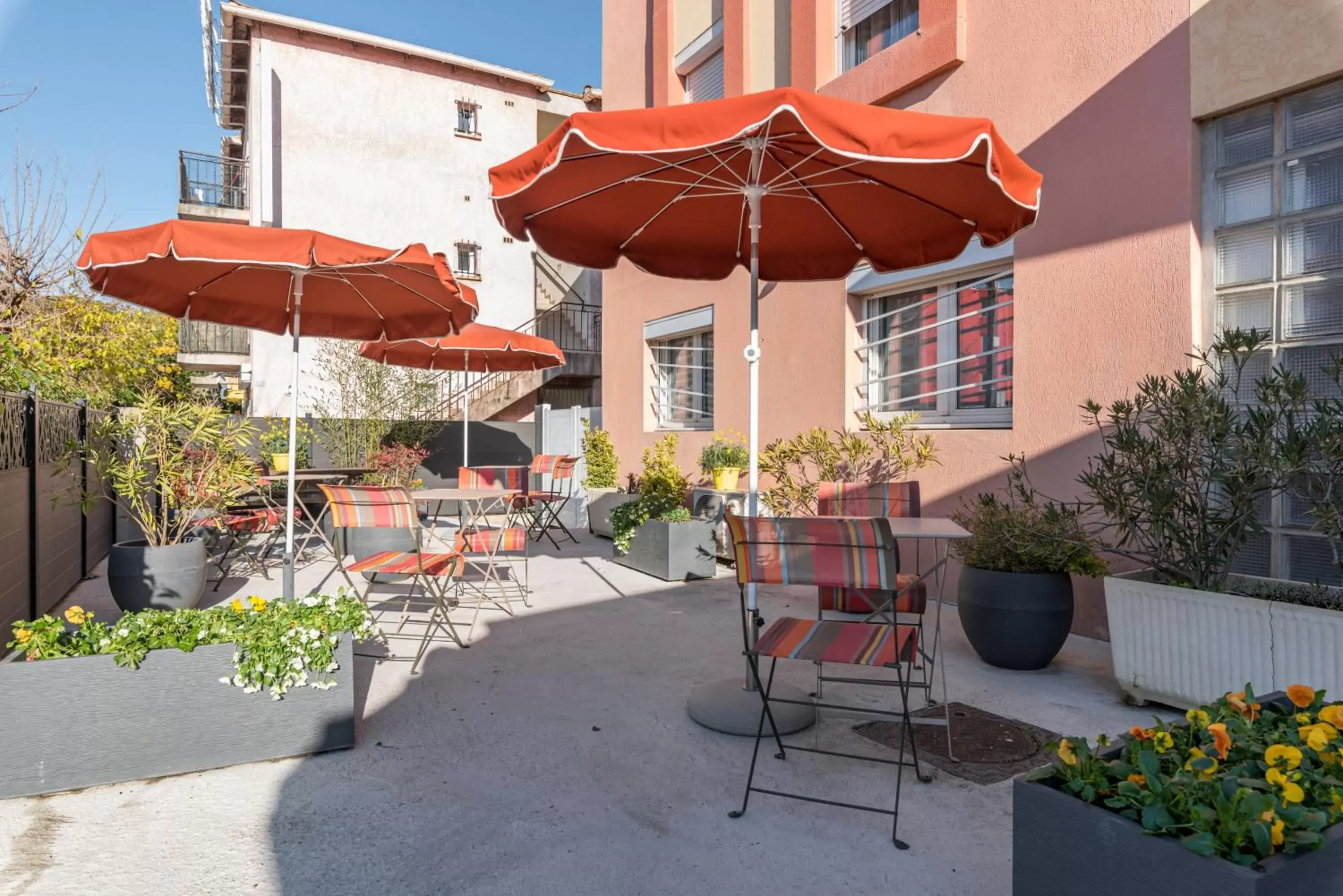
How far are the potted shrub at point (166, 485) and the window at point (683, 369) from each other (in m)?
4.84

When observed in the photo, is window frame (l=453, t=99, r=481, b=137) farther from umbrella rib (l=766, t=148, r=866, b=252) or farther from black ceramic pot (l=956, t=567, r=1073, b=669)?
black ceramic pot (l=956, t=567, r=1073, b=669)

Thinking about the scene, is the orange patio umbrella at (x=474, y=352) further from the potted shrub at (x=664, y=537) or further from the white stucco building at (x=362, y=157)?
the white stucco building at (x=362, y=157)

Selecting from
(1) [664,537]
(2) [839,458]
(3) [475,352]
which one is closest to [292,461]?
(1) [664,537]

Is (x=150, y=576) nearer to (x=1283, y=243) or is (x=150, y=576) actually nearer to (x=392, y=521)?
(x=392, y=521)

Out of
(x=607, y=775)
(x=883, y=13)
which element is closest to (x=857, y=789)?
(x=607, y=775)

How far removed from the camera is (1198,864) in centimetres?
138

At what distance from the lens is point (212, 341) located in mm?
15836

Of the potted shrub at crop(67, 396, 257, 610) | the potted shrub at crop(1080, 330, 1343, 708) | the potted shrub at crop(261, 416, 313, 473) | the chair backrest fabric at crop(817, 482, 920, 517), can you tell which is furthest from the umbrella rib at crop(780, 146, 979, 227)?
the potted shrub at crop(261, 416, 313, 473)

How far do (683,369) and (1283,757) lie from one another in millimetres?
8374

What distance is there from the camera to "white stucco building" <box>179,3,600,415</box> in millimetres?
15414

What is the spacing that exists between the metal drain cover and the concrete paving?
0.10m

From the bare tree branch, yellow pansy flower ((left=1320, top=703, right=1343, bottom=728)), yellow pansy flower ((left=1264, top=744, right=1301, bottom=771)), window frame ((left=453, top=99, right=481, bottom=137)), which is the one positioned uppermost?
window frame ((left=453, top=99, right=481, bottom=137))

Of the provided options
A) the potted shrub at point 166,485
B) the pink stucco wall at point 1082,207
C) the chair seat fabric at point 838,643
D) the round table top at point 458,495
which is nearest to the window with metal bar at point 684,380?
the pink stucco wall at point 1082,207

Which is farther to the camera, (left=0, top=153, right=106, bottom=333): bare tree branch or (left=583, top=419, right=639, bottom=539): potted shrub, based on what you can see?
(left=583, top=419, right=639, bottom=539): potted shrub
